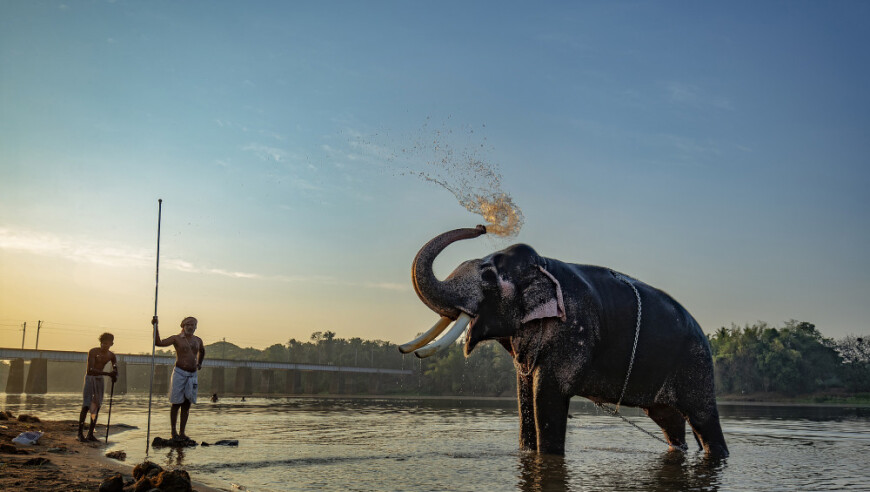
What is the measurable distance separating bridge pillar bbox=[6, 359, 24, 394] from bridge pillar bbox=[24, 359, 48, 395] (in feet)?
11.1

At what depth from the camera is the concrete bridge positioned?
238 feet

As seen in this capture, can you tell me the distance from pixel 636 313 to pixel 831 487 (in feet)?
9.26

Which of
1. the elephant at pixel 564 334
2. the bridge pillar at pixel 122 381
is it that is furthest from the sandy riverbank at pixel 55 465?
the bridge pillar at pixel 122 381

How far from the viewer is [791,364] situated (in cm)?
7419

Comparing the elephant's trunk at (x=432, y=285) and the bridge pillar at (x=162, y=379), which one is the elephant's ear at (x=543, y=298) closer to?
the elephant's trunk at (x=432, y=285)

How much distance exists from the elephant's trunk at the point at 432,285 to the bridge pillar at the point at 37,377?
247 ft

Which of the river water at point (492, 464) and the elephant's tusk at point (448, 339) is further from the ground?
the elephant's tusk at point (448, 339)

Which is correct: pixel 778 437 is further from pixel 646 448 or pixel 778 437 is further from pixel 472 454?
pixel 472 454

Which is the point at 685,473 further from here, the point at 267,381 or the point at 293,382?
the point at 293,382

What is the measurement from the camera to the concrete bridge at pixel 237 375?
72.7 meters

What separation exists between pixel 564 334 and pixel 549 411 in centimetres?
92

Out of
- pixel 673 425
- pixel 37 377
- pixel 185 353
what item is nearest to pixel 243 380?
pixel 37 377

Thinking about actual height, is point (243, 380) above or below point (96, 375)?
below

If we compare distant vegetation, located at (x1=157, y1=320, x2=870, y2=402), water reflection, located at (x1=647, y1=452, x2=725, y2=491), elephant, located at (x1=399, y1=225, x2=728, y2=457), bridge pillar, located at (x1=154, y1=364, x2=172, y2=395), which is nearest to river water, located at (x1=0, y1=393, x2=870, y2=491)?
water reflection, located at (x1=647, y1=452, x2=725, y2=491)
